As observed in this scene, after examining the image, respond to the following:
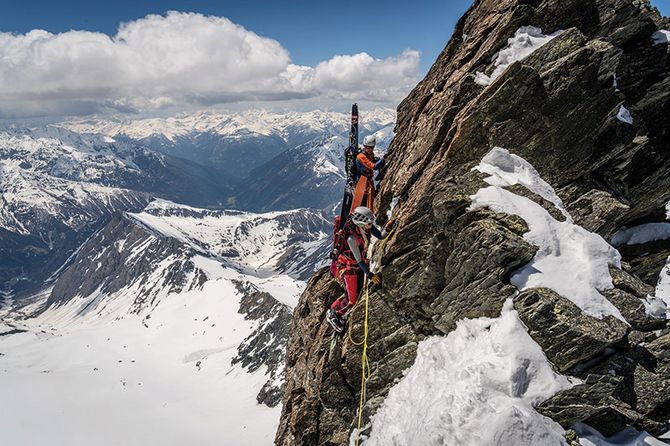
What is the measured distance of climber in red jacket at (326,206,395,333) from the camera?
17.8 meters

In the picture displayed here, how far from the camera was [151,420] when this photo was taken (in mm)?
127500

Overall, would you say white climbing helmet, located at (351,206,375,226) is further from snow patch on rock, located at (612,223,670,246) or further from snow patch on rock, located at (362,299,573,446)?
snow patch on rock, located at (612,223,670,246)

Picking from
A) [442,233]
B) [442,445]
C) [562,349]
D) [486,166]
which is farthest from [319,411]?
[486,166]

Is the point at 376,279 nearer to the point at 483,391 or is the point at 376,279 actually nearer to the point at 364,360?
the point at 364,360

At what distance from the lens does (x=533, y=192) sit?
14750mm

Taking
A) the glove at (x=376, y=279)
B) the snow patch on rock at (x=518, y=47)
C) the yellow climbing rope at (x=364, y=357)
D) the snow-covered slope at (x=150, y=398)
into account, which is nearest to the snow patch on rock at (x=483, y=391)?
the yellow climbing rope at (x=364, y=357)

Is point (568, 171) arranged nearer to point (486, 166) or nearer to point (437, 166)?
point (486, 166)

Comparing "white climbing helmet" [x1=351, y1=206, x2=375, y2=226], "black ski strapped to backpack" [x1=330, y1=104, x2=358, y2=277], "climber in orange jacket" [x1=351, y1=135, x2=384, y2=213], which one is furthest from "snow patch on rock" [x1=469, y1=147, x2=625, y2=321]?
"black ski strapped to backpack" [x1=330, y1=104, x2=358, y2=277]

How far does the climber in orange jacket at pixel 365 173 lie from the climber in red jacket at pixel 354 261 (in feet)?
7.07

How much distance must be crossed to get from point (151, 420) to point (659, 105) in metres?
150

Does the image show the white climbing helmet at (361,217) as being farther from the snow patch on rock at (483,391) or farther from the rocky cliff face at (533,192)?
the snow patch on rock at (483,391)

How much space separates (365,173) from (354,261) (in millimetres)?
4904

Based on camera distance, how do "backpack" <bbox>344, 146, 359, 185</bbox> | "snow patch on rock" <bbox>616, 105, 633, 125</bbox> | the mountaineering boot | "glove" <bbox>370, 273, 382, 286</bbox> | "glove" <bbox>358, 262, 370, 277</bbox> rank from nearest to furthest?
"snow patch on rock" <bbox>616, 105, 633, 125</bbox> < "glove" <bbox>370, 273, 382, 286</bbox> < "glove" <bbox>358, 262, 370, 277</bbox> < the mountaineering boot < "backpack" <bbox>344, 146, 359, 185</bbox>

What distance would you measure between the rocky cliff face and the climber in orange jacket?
250 centimetres
